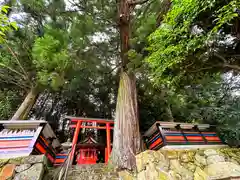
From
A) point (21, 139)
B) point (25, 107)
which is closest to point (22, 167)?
point (21, 139)

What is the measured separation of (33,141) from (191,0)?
3.78 m

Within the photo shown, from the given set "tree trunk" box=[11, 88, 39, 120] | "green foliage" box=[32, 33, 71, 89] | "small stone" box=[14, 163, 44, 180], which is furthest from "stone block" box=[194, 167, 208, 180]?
"tree trunk" box=[11, 88, 39, 120]

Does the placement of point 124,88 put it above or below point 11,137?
above

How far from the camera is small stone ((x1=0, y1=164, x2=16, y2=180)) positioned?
1.80 m

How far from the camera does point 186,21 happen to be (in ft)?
5.76

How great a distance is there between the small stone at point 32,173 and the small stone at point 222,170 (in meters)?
2.73

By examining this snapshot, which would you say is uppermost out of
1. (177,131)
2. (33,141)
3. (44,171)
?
(177,131)

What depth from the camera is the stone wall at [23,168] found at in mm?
1789

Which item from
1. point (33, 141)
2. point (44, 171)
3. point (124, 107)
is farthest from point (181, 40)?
point (33, 141)

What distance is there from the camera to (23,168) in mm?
1884

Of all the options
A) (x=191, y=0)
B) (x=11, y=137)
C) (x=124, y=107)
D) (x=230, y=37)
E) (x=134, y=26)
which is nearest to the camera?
(x=191, y=0)

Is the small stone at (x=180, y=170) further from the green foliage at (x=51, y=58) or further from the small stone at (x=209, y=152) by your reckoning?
the green foliage at (x=51, y=58)

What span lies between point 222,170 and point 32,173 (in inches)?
120

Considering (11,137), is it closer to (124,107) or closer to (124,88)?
(124,107)
